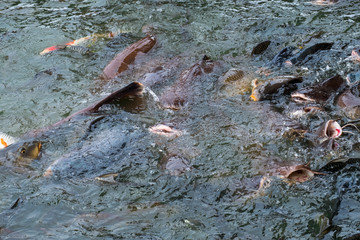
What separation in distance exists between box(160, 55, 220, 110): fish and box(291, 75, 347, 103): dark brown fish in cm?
100

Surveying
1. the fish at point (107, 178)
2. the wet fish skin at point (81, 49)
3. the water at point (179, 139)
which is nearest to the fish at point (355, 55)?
the water at point (179, 139)

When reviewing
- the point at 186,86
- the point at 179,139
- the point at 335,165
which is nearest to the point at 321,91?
the point at 335,165

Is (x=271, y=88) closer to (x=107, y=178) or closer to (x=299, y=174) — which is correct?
(x=299, y=174)

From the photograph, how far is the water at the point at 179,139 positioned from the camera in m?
2.94

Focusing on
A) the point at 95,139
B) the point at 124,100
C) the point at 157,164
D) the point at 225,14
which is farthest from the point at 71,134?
the point at 225,14

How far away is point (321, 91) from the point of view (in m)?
3.96

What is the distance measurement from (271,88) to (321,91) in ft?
1.50

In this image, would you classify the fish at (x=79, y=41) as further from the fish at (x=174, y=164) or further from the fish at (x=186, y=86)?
the fish at (x=174, y=164)

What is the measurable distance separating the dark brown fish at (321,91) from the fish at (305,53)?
601 millimetres

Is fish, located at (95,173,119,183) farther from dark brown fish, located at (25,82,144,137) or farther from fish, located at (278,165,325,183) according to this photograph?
fish, located at (278,165,325,183)

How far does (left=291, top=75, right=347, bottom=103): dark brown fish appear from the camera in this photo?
154 inches

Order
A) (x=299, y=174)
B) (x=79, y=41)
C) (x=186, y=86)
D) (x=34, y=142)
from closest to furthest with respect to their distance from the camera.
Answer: (x=299, y=174), (x=34, y=142), (x=186, y=86), (x=79, y=41)

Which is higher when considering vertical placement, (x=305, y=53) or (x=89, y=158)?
(x=89, y=158)

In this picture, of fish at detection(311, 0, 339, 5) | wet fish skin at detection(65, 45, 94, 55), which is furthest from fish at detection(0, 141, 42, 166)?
fish at detection(311, 0, 339, 5)
